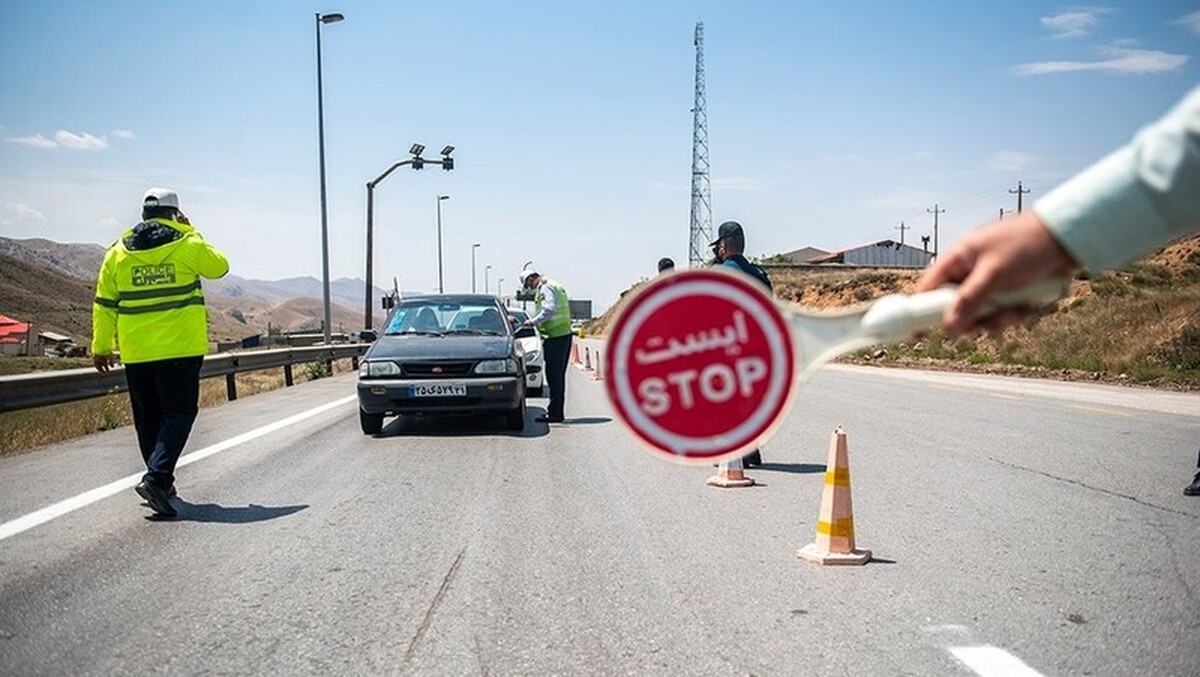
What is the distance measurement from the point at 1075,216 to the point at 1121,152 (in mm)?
119

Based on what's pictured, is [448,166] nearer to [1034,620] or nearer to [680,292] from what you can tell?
[1034,620]

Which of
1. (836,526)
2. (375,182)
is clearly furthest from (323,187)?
(836,526)

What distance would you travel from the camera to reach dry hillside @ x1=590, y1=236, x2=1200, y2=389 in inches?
999

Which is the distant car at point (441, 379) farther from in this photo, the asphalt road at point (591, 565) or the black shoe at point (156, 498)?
the black shoe at point (156, 498)

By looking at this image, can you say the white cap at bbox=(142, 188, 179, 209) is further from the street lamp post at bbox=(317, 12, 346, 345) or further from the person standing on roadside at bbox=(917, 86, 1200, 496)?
the street lamp post at bbox=(317, 12, 346, 345)

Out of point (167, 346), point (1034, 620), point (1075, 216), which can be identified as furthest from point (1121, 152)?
point (167, 346)

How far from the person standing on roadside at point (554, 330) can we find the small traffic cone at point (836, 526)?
6.70 metres

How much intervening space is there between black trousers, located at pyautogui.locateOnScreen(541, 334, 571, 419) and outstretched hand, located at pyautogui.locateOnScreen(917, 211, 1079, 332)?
1114 centimetres

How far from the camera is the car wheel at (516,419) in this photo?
12.4 metres

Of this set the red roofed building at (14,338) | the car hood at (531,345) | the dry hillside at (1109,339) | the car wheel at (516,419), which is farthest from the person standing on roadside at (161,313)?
the red roofed building at (14,338)

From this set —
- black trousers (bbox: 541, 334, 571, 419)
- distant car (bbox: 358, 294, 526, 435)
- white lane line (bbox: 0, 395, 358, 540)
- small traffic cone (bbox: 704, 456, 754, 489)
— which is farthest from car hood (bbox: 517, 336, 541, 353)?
small traffic cone (bbox: 704, 456, 754, 489)

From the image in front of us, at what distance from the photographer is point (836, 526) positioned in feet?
19.7

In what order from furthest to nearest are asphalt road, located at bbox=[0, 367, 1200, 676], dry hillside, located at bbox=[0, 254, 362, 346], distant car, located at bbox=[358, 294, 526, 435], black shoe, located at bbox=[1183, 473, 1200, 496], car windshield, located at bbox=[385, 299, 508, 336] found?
dry hillside, located at bbox=[0, 254, 362, 346] < car windshield, located at bbox=[385, 299, 508, 336] < distant car, located at bbox=[358, 294, 526, 435] < black shoe, located at bbox=[1183, 473, 1200, 496] < asphalt road, located at bbox=[0, 367, 1200, 676]

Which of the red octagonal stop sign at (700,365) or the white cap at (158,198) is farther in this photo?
the white cap at (158,198)
